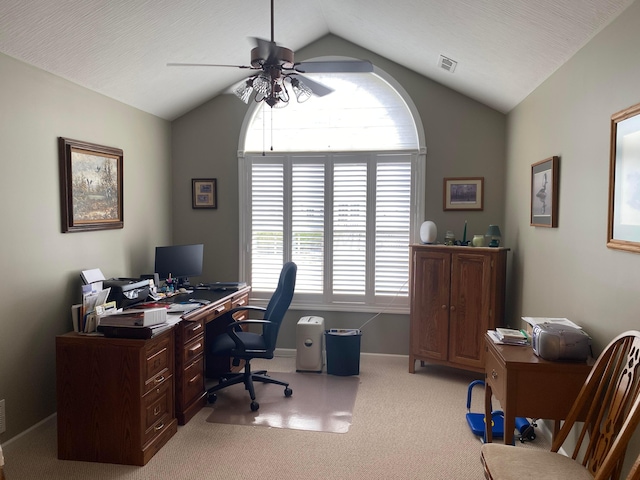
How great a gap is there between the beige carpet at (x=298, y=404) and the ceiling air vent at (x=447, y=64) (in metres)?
2.89

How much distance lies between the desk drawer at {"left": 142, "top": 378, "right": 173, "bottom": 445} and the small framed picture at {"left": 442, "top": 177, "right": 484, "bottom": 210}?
308 cm

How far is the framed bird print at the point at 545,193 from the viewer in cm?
320

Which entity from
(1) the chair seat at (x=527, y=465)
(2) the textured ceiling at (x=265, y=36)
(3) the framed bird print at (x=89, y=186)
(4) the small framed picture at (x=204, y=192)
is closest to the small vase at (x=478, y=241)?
(2) the textured ceiling at (x=265, y=36)

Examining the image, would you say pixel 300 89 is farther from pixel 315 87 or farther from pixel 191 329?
pixel 191 329

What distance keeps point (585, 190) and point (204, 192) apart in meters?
3.69

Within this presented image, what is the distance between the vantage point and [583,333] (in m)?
2.49

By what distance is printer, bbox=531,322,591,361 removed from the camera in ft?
8.06

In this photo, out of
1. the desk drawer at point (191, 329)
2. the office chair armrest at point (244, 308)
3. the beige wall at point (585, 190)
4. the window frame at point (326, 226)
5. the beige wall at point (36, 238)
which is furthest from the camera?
the window frame at point (326, 226)

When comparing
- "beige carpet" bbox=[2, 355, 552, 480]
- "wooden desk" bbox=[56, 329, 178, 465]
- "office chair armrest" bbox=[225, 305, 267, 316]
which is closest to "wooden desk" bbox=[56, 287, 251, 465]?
"wooden desk" bbox=[56, 329, 178, 465]

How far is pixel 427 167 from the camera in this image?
4.86 metres

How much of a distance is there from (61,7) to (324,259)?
316cm

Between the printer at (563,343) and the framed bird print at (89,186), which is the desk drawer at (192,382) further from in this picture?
the printer at (563,343)

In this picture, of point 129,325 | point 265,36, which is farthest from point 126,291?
point 265,36

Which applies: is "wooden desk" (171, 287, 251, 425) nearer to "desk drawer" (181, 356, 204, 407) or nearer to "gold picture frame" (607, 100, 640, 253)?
"desk drawer" (181, 356, 204, 407)
